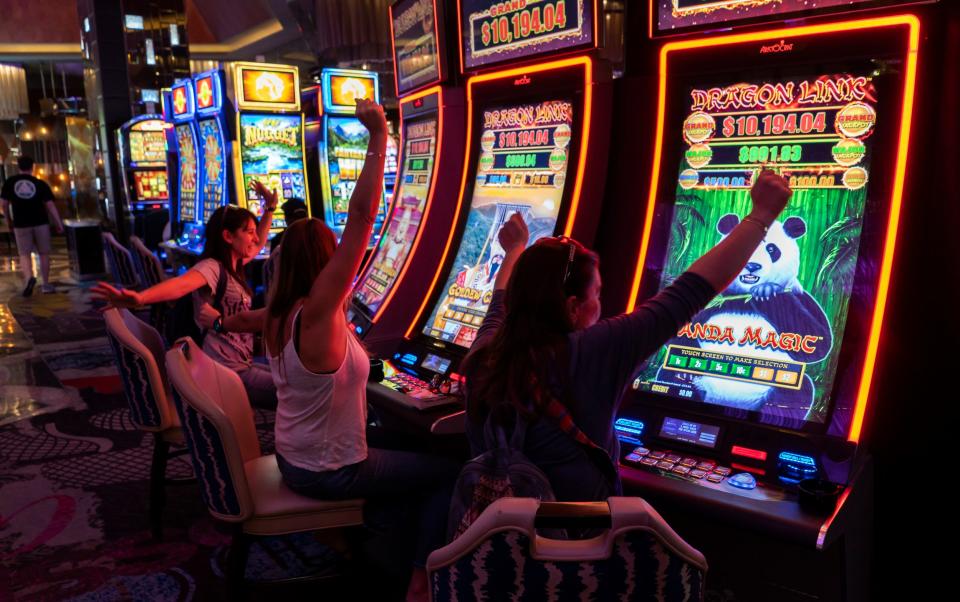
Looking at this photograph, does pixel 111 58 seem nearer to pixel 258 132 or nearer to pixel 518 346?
pixel 258 132

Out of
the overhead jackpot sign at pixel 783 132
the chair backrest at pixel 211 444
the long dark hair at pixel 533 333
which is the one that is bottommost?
the chair backrest at pixel 211 444

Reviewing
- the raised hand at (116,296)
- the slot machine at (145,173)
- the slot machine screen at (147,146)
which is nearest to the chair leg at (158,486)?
the raised hand at (116,296)

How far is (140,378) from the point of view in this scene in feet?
10.4

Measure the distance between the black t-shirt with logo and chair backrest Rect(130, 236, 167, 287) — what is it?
4.26 m

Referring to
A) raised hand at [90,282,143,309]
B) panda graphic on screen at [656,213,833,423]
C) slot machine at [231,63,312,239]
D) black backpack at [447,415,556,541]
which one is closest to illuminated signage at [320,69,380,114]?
slot machine at [231,63,312,239]

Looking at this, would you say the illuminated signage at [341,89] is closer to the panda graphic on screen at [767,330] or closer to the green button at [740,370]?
the panda graphic on screen at [767,330]

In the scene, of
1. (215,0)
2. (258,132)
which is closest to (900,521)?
(258,132)

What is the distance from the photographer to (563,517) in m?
1.26

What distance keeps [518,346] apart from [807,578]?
37.5 inches

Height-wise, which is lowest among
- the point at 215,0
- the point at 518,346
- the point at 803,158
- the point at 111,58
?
the point at 518,346

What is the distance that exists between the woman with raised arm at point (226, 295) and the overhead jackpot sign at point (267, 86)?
14.5 ft

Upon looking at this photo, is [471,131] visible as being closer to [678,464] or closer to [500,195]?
[500,195]

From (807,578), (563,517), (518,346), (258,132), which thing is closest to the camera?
(563,517)

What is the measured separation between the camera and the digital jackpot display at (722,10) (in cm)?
203
